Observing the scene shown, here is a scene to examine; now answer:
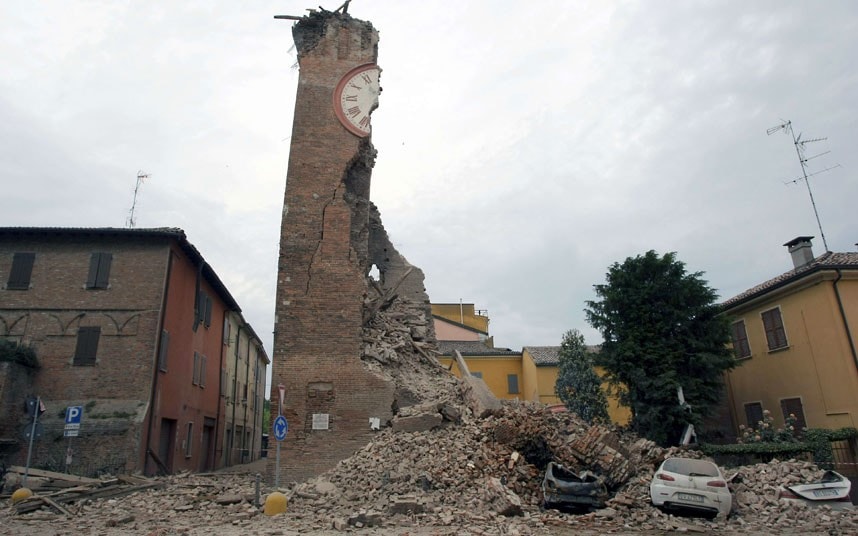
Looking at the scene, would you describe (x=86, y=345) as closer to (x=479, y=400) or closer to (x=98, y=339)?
(x=98, y=339)

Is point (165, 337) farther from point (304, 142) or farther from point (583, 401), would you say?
point (583, 401)

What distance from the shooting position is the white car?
9.98m

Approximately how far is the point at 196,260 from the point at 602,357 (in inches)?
546

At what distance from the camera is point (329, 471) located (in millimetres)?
12312

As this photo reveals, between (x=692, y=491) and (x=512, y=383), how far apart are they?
782 inches

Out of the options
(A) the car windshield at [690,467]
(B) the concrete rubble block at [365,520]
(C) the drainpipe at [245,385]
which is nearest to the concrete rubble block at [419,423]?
(B) the concrete rubble block at [365,520]

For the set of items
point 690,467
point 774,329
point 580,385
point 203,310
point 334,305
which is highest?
point 203,310

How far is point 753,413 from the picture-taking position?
19016 millimetres

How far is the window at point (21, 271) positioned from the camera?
16.0 metres

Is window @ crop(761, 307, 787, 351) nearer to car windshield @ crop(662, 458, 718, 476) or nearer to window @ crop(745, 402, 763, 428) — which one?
window @ crop(745, 402, 763, 428)

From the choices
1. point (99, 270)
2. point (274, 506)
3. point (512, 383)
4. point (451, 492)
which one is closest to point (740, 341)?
point (512, 383)

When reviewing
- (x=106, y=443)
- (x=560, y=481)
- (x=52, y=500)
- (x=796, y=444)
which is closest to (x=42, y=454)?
(x=106, y=443)

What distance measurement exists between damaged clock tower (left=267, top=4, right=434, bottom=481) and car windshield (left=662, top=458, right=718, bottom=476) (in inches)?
230

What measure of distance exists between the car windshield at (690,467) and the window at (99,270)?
1538 cm
